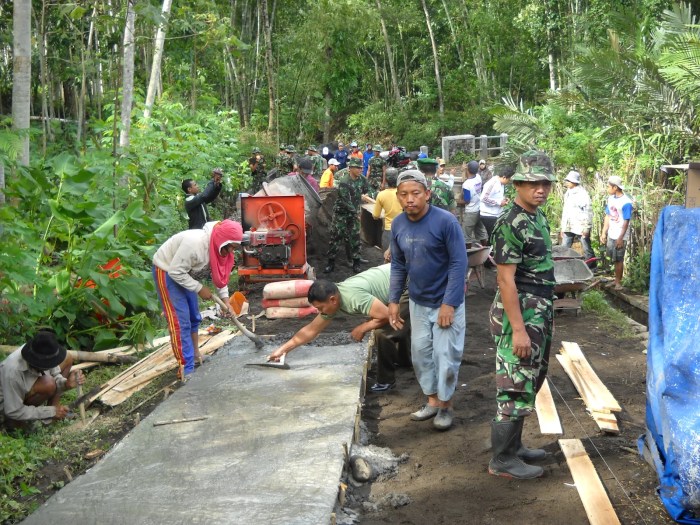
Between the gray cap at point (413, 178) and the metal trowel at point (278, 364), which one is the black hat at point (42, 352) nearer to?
the metal trowel at point (278, 364)

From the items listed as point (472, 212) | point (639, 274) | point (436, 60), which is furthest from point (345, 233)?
point (436, 60)

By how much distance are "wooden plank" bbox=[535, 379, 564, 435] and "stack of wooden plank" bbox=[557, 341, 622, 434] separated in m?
0.29

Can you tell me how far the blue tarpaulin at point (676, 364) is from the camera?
4191 millimetres

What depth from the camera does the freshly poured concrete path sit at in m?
4.69

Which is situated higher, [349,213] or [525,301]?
[525,301]

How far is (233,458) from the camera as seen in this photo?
550 centimetres

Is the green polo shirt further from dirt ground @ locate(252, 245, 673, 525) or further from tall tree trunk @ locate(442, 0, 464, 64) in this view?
tall tree trunk @ locate(442, 0, 464, 64)

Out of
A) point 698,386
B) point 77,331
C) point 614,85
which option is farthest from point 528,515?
point 614,85

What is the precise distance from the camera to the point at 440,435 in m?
6.24

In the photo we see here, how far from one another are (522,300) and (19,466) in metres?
3.92

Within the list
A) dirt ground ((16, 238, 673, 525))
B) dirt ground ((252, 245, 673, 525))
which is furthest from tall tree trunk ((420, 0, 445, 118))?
dirt ground ((252, 245, 673, 525))

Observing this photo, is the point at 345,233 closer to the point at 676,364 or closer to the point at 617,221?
the point at 617,221

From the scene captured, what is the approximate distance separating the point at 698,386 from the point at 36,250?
6.74 m

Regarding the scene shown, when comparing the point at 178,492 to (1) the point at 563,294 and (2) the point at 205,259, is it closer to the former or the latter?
(2) the point at 205,259
